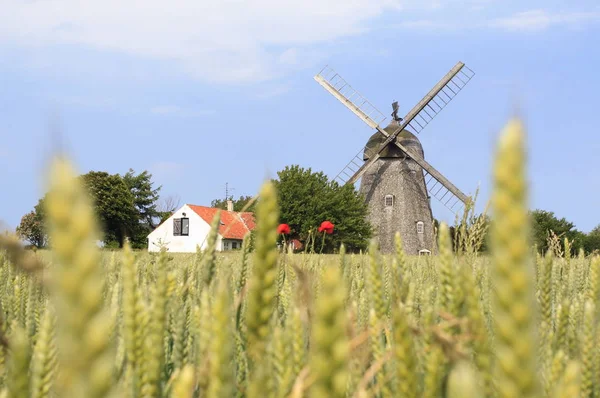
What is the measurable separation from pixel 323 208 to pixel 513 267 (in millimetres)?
51067

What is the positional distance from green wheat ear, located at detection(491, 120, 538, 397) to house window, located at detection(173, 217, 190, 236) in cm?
7250

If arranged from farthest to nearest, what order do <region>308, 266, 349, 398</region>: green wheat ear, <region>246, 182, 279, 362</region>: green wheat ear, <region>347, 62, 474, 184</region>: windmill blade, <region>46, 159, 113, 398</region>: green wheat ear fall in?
<region>347, 62, 474, 184</region>: windmill blade, <region>246, 182, 279, 362</region>: green wheat ear, <region>308, 266, 349, 398</region>: green wheat ear, <region>46, 159, 113, 398</region>: green wheat ear

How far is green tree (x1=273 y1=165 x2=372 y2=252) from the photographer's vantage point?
50.1 m

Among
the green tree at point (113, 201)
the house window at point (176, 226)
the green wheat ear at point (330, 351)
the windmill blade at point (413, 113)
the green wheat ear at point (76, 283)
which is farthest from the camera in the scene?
the house window at point (176, 226)

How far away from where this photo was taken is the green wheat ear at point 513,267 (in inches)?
17.0

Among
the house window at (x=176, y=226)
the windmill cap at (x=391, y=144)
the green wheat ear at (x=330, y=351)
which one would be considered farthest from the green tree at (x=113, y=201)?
the green wheat ear at (x=330, y=351)

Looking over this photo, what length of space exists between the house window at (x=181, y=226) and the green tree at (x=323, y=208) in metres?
21.5

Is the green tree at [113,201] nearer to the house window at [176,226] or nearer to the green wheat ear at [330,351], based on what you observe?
the house window at [176,226]

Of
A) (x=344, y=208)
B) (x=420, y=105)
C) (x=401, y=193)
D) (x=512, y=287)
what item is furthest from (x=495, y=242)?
(x=344, y=208)

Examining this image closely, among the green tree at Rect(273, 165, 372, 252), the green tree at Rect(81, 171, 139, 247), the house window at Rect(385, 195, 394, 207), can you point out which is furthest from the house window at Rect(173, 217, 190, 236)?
the house window at Rect(385, 195, 394, 207)

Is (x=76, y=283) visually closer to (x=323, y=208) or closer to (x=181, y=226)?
(x=323, y=208)

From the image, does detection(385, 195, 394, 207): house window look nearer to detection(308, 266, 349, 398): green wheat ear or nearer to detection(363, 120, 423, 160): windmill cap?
detection(363, 120, 423, 160): windmill cap

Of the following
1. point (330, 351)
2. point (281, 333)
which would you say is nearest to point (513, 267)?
point (330, 351)

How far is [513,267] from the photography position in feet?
1.44
